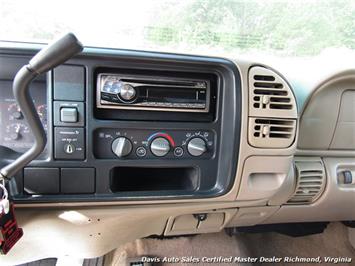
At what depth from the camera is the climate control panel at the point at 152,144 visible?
69cm

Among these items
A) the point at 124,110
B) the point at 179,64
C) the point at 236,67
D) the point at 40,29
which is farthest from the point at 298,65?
the point at 40,29

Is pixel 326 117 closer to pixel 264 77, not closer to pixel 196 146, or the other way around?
pixel 264 77

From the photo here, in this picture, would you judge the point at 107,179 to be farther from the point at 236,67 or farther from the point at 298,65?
the point at 298,65

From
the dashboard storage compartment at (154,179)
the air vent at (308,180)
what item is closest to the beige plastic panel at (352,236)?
the air vent at (308,180)

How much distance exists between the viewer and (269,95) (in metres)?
0.73

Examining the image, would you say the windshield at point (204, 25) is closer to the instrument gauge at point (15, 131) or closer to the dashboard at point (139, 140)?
the dashboard at point (139, 140)

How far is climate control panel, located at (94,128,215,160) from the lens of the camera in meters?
0.69

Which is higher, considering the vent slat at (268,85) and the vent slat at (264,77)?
the vent slat at (264,77)

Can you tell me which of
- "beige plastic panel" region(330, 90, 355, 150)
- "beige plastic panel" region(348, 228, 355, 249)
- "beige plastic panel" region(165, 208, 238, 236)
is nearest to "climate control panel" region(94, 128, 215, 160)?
"beige plastic panel" region(165, 208, 238, 236)

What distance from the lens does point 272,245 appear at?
152 centimetres

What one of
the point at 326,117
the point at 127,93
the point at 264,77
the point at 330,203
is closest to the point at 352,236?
the point at 330,203

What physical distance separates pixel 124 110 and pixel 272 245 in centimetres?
125

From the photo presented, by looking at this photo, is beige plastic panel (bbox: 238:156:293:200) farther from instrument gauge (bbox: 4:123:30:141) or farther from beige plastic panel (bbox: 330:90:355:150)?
instrument gauge (bbox: 4:123:30:141)

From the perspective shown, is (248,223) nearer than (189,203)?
No
